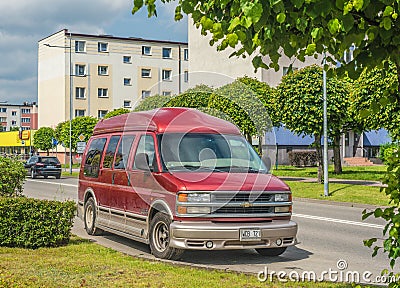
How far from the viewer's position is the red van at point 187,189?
9281 mm

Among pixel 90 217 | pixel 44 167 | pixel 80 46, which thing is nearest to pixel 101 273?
pixel 90 217

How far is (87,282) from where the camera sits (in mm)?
7430

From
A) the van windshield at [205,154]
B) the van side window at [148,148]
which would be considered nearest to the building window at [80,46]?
the van side window at [148,148]

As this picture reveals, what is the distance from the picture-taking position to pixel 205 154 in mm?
10328

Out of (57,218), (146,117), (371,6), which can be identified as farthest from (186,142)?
(371,6)

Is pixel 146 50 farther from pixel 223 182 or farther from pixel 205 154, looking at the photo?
pixel 223 182

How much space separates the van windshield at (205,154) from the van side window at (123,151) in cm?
104

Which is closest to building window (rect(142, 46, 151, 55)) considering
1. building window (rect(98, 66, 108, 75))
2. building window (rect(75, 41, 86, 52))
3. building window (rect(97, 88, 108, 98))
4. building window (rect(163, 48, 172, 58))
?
building window (rect(163, 48, 172, 58))

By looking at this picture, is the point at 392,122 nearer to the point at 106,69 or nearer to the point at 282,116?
the point at 282,116

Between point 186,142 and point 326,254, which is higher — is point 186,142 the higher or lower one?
the higher one

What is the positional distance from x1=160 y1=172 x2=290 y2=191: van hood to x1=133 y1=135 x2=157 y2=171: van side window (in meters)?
0.60

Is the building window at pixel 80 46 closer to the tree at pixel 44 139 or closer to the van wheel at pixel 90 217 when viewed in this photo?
the tree at pixel 44 139

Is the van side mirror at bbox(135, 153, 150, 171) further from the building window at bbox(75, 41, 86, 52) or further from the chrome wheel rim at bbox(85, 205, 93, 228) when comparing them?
the building window at bbox(75, 41, 86, 52)

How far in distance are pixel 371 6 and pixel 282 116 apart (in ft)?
81.9
